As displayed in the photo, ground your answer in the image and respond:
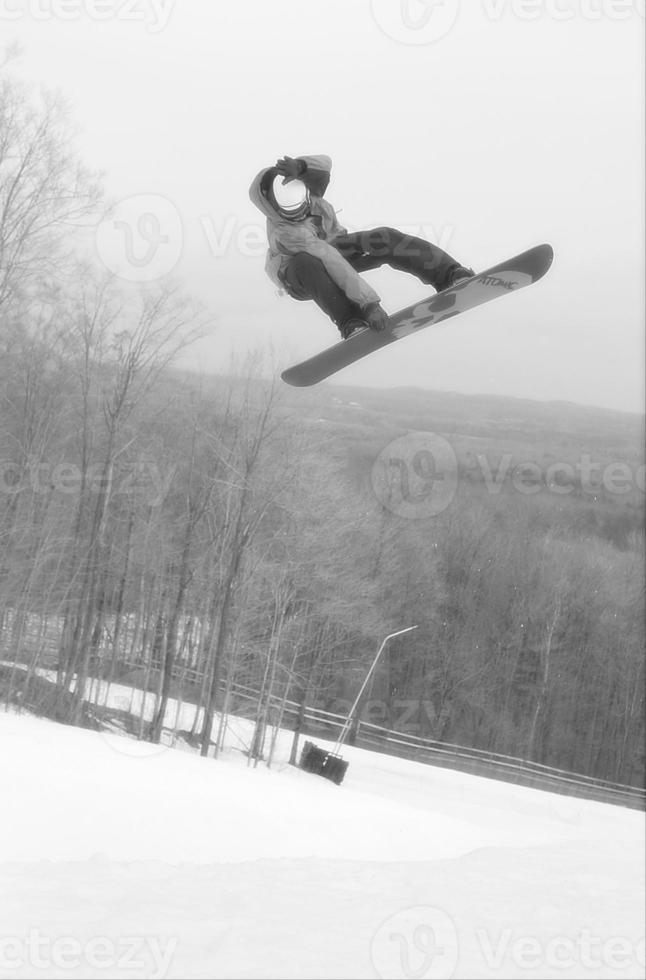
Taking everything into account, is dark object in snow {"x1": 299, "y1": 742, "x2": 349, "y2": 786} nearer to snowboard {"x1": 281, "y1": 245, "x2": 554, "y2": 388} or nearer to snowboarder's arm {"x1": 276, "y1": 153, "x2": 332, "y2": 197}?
snowboard {"x1": 281, "y1": 245, "x2": 554, "y2": 388}

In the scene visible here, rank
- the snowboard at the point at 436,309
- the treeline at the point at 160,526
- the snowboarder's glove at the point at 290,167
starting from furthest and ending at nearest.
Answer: the treeline at the point at 160,526
the snowboard at the point at 436,309
the snowboarder's glove at the point at 290,167

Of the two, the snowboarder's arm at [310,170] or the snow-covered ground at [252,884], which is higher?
the snowboarder's arm at [310,170]

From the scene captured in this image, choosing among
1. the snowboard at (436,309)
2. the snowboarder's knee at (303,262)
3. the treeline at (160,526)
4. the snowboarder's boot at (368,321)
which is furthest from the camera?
the treeline at (160,526)

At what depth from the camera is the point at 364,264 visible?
14.6ft

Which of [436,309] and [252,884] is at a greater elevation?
[436,309]

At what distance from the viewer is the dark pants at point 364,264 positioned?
13.3 feet

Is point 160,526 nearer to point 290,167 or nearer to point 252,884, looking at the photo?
point 252,884

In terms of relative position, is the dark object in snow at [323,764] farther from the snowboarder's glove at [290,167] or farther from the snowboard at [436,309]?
the snowboarder's glove at [290,167]

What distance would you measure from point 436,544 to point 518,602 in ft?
21.4

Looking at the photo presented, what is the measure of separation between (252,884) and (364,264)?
10.7 m

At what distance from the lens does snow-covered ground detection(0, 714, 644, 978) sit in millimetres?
10578

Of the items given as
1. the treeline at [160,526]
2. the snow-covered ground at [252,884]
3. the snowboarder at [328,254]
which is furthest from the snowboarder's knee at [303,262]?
the treeline at [160,526]

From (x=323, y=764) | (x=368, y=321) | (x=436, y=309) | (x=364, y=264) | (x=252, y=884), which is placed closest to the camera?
(x=368, y=321)

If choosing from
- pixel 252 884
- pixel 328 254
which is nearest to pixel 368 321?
pixel 328 254
